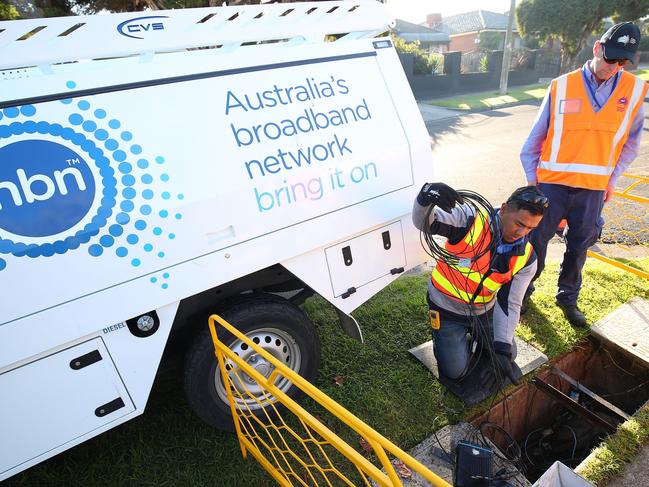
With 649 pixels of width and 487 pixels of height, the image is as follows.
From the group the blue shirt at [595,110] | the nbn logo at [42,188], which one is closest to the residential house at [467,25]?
the blue shirt at [595,110]

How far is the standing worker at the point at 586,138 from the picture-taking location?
2.98m

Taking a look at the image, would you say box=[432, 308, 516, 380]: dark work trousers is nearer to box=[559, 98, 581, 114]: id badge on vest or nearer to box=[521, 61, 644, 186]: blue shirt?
box=[521, 61, 644, 186]: blue shirt

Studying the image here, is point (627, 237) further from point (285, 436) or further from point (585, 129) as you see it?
point (285, 436)

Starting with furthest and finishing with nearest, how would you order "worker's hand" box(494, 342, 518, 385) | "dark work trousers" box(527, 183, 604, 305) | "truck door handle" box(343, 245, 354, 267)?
1. "dark work trousers" box(527, 183, 604, 305)
2. "worker's hand" box(494, 342, 518, 385)
3. "truck door handle" box(343, 245, 354, 267)

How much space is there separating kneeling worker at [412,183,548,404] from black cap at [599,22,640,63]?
47.8 inches

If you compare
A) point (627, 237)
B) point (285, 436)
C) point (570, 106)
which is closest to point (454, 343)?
point (285, 436)

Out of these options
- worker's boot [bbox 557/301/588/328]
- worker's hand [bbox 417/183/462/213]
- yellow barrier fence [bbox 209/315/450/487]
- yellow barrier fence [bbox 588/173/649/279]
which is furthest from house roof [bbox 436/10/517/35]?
yellow barrier fence [bbox 209/315/450/487]

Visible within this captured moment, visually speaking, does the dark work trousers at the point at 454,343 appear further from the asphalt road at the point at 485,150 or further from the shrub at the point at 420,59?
the shrub at the point at 420,59

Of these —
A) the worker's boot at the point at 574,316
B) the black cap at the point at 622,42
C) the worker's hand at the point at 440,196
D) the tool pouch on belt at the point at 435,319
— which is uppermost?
the black cap at the point at 622,42

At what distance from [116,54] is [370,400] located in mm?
2527

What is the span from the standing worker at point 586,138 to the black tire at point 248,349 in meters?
2.07

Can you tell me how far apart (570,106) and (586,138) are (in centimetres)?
27

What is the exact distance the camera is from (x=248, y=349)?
97.9 inches

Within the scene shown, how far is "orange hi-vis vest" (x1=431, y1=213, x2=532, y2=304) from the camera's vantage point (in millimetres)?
2627
